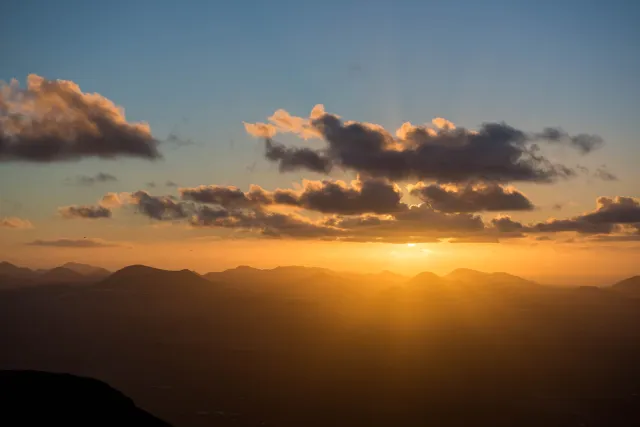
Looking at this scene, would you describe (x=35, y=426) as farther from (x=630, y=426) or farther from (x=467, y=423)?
(x=630, y=426)

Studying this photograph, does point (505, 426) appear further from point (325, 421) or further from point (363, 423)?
point (325, 421)

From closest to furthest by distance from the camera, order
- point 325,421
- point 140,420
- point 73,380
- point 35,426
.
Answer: point 35,426 → point 140,420 → point 73,380 → point 325,421

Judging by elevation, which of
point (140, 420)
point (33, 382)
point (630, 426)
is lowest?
point (630, 426)

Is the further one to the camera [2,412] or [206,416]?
[206,416]

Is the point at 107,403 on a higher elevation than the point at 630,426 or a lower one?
higher

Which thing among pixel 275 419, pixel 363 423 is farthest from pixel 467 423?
pixel 275 419

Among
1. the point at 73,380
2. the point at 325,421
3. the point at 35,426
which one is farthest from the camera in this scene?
the point at 325,421

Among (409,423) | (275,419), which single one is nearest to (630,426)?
(409,423)
